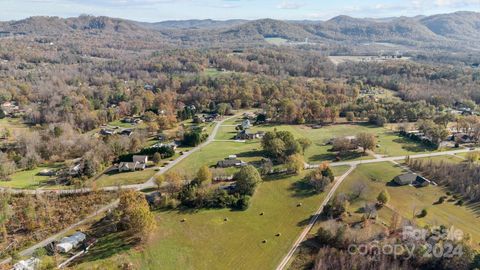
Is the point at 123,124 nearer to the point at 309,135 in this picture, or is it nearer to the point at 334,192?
the point at 309,135

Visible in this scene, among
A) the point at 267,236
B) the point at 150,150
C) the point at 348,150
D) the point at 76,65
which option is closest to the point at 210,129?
the point at 150,150

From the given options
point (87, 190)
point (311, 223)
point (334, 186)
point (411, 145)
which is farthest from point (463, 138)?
point (87, 190)

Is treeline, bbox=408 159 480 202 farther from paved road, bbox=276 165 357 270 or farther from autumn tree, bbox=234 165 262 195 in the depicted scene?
autumn tree, bbox=234 165 262 195

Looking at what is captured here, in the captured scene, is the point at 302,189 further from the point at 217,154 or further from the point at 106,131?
the point at 106,131

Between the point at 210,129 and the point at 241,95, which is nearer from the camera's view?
the point at 210,129

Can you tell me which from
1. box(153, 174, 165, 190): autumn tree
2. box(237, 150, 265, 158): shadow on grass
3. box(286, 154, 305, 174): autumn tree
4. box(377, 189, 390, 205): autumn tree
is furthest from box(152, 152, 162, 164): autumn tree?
box(377, 189, 390, 205): autumn tree

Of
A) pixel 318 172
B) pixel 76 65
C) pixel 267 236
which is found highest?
pixel 76 65
